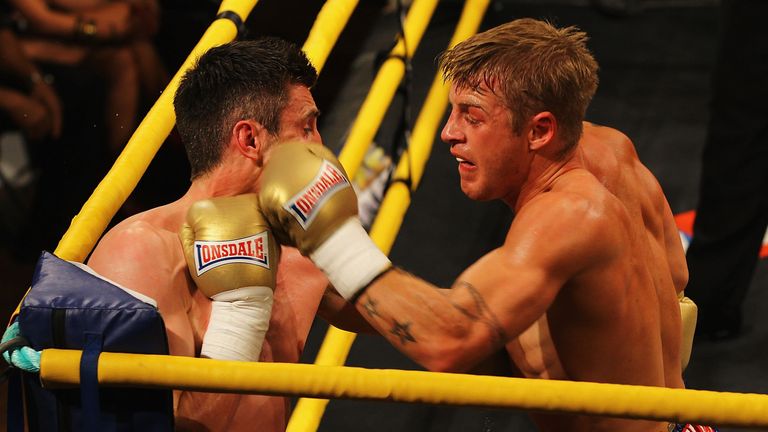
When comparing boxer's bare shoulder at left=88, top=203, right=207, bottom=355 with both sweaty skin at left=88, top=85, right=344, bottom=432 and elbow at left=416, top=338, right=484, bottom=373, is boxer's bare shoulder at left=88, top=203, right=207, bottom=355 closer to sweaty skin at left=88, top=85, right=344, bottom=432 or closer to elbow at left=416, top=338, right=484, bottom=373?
sweaty skin at left=88, top=85, right=344, bottom=432

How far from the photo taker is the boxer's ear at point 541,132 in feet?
6.56

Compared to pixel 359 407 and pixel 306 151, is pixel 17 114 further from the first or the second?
pixel 306 151

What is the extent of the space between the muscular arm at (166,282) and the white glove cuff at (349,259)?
0.84ft

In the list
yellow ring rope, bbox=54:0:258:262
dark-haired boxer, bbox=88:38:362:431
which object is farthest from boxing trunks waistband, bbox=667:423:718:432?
yellow ring rope, bbox=54:0:258:262

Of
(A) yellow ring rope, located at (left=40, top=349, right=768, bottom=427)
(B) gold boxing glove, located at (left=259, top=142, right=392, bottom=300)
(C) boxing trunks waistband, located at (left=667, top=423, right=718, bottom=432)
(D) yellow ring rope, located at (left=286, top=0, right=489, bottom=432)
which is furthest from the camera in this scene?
(D) yellow ring rope, located at (left=286, top=0, right=489, bottom=432)

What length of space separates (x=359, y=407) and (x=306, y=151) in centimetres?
140

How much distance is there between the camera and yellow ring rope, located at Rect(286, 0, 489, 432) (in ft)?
8.24

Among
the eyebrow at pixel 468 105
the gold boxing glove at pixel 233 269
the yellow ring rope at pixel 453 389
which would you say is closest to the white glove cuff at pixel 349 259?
the gold boxing glove at pixel 233 269

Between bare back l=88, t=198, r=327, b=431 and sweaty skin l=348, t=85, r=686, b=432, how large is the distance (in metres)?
0.29

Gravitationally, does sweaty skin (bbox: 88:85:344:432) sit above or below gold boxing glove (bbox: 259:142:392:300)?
below

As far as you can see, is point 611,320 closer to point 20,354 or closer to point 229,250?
point 229,250

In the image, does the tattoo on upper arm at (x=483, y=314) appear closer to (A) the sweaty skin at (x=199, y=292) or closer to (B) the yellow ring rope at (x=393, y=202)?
(A) the sweaty skin at (x=199, y=292)

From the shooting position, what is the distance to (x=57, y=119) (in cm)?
361

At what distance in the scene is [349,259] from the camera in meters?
1.78
